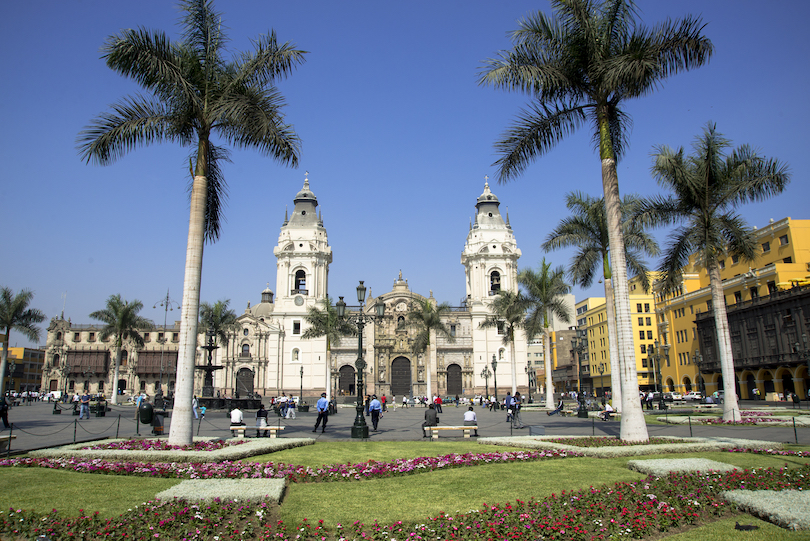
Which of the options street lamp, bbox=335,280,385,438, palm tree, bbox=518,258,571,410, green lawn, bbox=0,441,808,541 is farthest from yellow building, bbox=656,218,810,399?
green lawn, bbox=0,441,808,541

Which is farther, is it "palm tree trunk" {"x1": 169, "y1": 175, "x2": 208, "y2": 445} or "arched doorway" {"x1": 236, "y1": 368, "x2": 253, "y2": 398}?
"arched doorway" {"x1": 236, "y1": 368, "x2": 253, "y2": 398}

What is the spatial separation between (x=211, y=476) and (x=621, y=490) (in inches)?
298

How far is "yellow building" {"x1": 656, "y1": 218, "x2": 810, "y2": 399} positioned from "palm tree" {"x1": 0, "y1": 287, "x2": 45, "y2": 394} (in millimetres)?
48781

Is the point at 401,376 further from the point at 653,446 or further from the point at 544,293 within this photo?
the point at 653,446

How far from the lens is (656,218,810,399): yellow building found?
140ft

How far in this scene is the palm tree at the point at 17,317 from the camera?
141ft

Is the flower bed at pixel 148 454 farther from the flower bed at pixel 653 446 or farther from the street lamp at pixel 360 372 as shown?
the flower bed at pixel 653 446

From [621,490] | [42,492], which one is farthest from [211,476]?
[621,490]

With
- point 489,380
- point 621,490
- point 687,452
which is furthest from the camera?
point 489,380

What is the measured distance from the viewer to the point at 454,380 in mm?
66188

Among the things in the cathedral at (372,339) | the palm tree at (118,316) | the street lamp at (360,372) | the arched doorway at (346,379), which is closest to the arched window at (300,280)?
the cathedral at (372,339)

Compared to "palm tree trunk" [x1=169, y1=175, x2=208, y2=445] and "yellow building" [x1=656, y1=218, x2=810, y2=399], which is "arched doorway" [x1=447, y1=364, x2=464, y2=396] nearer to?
"yellow building" [x1=656, y1=218, x2=810, y2=399]

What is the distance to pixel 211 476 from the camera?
1102 cm

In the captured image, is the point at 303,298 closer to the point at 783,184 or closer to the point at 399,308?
the point at 399,308
